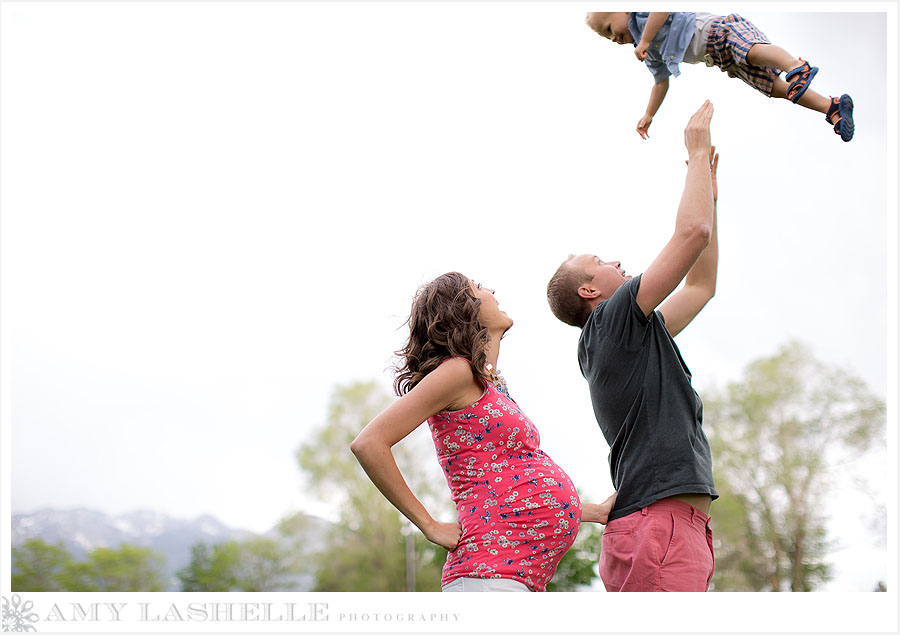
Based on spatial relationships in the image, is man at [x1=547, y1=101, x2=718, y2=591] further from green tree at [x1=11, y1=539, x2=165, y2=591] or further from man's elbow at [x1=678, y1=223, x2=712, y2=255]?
green tree at [x1=11, y1=539, x2=165, y2=591]

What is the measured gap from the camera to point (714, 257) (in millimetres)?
2340

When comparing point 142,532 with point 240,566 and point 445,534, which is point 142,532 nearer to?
point 240,566

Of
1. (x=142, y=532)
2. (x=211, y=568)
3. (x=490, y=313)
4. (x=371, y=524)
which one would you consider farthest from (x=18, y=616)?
(x=142, y=532)

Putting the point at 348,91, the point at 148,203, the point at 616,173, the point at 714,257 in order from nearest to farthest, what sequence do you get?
1. the point at 714,257
2. the point at 616,173
3. the point at 348,91
4. the point at 148,203

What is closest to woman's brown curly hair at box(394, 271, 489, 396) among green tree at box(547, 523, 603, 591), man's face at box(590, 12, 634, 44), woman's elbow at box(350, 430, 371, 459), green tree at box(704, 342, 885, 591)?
woman's elbow at box(350, 430, 371, 459)

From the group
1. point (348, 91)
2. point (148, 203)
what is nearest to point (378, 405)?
point (148, 203)

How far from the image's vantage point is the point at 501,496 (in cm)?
189

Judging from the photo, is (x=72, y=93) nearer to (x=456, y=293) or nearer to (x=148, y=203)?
(x=148, y=203)

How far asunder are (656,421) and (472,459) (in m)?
0.46

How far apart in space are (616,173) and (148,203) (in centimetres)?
1084

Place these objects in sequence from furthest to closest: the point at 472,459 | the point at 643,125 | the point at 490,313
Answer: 1. the point at 643,125
2. the point at 490,313
3. the point at 472,459

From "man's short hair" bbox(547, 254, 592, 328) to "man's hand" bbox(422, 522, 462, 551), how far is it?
0.70m

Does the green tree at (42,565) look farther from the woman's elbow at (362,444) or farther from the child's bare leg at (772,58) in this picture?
the child's bare leg at (772,58)

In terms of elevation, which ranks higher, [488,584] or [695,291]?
[695,291]
